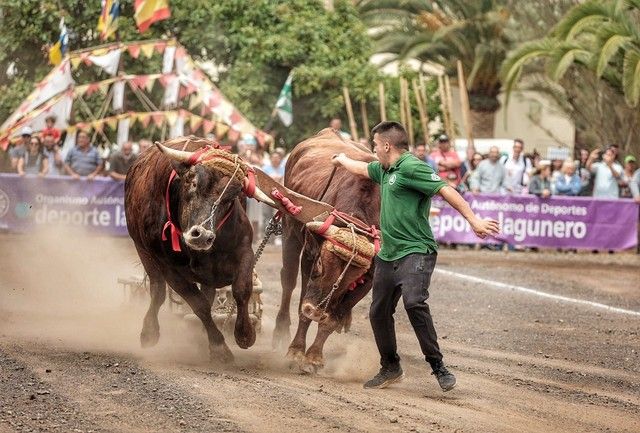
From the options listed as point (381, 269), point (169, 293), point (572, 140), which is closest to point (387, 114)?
point (572, 140)

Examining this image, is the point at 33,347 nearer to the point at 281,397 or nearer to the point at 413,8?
the point at 281,397

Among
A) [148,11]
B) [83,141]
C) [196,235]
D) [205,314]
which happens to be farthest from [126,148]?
[196,235]

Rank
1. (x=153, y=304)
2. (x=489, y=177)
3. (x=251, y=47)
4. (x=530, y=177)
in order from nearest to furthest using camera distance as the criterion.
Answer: (x=153, y=304) < (x=489, y=177) < (x=530, y=177) < (x=251, y=47)

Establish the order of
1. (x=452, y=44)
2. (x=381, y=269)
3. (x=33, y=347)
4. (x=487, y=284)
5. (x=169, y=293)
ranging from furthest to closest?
(x=452, y=44), (x=487, y=284), (x=169, y=293), (x=33, y=347), (x=381, y=269)

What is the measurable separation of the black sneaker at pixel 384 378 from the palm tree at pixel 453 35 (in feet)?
78.7

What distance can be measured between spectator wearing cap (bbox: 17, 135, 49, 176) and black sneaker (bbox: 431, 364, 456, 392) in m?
14.9

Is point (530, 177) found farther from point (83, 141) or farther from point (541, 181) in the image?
point (83, 141)

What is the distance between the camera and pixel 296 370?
9891 millimetres

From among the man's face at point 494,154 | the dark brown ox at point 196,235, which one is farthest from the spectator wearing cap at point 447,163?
the dark brown ox at point 196,235

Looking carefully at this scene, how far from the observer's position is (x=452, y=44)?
115 ft

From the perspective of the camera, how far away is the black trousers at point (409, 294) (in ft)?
29.8

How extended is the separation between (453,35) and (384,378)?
84.6 ft

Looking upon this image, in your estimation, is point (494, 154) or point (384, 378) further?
point (494, 154)

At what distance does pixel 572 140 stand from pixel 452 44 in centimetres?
866
